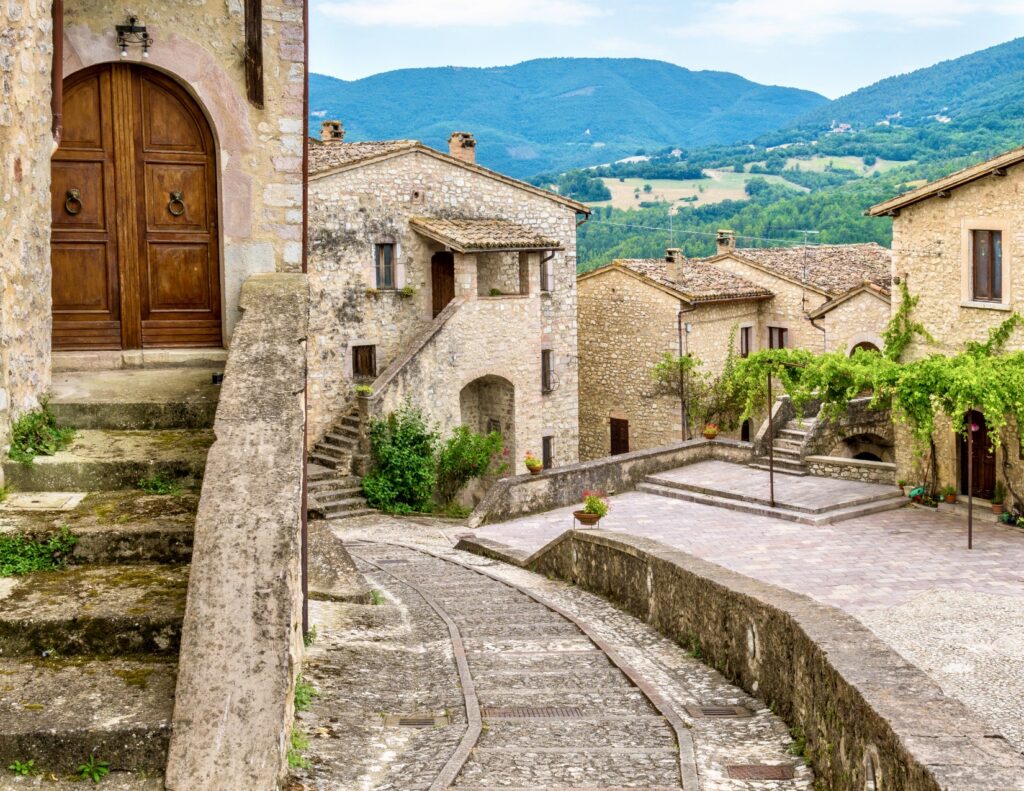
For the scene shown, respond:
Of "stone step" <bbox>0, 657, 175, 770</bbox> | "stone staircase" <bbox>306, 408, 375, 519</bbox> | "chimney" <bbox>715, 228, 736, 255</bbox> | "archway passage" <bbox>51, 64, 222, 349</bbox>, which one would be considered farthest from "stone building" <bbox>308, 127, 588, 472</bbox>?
"stone step" <bbox>0, 657, 175, 770</bbox>

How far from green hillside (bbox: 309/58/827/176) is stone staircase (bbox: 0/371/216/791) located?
123 metres

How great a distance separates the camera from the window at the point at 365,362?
2825 centimetres

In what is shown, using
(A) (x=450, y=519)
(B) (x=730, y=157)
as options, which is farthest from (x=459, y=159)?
(B) (x=730, y=157)

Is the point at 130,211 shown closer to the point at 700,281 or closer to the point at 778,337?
the point at 700,281

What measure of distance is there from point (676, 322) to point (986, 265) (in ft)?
36.1

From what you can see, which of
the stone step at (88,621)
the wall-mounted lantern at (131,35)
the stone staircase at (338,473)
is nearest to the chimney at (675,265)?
the stone staircase at (338,473)

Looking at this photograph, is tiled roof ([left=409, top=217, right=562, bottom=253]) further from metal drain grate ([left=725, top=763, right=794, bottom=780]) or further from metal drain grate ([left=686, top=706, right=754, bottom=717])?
metal drain grate ([left=725, top=763, right=794, bottom=780])

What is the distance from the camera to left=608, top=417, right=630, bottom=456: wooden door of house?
108 feet

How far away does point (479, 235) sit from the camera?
28141mm

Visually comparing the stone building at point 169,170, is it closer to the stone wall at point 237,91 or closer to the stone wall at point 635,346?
the stone wall at point 237,91

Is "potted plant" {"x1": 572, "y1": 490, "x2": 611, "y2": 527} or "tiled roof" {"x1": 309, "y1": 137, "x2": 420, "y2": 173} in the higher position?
"tiled roof" {"x1": 309, "y1": 137, "x2": 420, "y2": 173}

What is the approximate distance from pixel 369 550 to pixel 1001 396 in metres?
9.69

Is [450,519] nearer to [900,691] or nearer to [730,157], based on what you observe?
[900,691]

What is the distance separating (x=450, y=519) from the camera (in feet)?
81.0
